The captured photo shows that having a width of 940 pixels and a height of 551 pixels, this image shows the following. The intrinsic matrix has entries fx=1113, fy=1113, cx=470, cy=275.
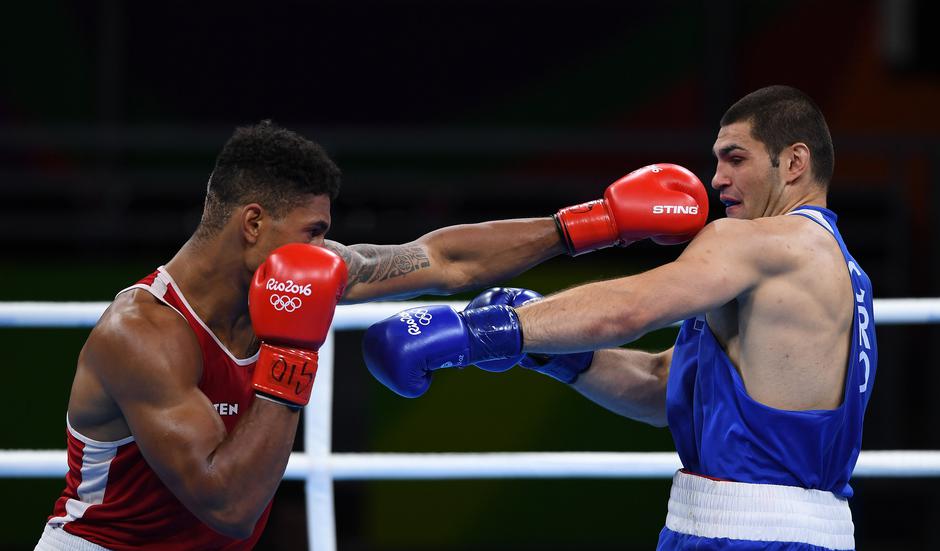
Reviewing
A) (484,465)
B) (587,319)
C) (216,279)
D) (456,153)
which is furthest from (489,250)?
(456,153)

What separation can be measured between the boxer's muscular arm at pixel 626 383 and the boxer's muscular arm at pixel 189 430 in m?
0.96

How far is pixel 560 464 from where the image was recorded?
2986 millimetres

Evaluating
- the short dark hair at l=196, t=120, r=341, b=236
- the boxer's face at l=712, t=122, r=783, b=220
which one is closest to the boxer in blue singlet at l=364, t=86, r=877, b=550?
the boxer's face at l=712, t=122, r=783, b=220

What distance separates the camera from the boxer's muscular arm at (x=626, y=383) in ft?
9.75

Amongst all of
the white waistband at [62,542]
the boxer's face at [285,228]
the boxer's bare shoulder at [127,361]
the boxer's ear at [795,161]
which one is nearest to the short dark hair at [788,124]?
the boxer's ear at [795,161]

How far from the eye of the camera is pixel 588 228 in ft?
9.48

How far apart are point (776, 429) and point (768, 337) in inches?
7.9

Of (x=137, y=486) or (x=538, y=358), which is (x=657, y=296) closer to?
(x=538, y=358)

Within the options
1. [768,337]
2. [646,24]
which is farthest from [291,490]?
[646,24]

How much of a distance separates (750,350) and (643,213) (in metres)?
0.50

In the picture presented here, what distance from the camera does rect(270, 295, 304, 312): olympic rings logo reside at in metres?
2.31

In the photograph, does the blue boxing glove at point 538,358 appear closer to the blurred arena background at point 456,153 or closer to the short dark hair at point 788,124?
the short dark hair at point 788,124

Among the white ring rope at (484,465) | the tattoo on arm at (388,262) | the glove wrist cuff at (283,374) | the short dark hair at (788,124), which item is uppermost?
the short dark hair at (788,124)

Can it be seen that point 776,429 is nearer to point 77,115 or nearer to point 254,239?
point 254,239
